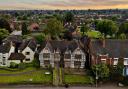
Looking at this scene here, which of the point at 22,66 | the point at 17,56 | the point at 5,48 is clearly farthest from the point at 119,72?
the point at 5,48

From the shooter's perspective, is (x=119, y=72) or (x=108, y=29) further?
(x=108, y=29)

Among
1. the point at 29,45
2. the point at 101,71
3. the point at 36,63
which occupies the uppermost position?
the point at 29,45

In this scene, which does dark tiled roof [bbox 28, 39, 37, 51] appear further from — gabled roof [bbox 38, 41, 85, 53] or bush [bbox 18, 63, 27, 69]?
bush [bbox 18, 63, 27, 69]

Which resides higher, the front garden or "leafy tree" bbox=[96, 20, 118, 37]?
"leafy tree" bbox=[96, 20, 118, 37]

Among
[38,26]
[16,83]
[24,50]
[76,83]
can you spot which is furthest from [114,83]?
[38,26]

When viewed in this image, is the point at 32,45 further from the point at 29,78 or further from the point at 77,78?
the point at 77,78

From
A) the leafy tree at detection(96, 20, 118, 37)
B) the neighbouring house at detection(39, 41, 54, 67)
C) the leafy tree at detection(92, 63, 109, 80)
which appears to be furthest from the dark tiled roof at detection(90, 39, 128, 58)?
the leafy tree at detection(96, 20, 118, 37)
